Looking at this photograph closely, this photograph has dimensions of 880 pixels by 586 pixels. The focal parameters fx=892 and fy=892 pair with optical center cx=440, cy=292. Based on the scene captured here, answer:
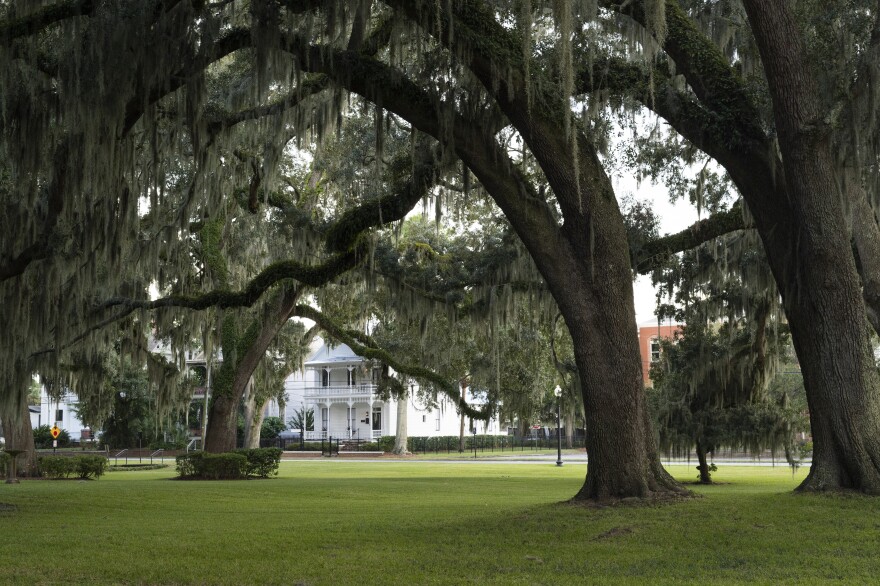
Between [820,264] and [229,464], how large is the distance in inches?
633

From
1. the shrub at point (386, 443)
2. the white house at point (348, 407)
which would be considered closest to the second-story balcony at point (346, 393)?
the white house at point (348, 407)

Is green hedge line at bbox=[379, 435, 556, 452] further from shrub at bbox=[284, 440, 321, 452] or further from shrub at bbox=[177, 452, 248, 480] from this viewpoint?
shrub at bbox=[177, 452, 248, 480]

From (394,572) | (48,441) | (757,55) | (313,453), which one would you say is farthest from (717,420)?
(48,441)

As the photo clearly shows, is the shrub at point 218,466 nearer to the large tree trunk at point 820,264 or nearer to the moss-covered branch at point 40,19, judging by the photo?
the moss-covered branch at point 40,19

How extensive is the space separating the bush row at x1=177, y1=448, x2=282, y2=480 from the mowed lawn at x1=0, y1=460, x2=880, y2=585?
9359 millimetres

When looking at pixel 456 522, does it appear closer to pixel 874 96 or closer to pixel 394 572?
pixel 394 572

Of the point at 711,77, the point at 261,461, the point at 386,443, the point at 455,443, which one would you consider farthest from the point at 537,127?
the point at 455,443

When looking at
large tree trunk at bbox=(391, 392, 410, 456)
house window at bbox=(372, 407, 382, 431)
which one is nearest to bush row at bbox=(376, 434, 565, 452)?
large tree trunk at bbox=(391, 392, 410, 456)

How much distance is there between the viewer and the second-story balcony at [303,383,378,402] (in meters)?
58.8

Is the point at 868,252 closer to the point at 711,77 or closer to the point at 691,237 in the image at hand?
the point at 691,237

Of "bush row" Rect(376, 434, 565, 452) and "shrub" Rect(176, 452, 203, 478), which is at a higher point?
"shrub" Rect(176, 452, 203, 478)

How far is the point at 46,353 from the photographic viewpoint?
52.2 feet

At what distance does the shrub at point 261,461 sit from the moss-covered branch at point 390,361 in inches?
137

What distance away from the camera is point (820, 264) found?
9945 millimetres
